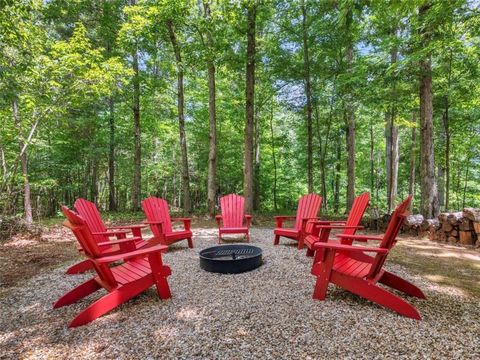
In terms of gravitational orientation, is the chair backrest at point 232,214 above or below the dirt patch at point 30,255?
above

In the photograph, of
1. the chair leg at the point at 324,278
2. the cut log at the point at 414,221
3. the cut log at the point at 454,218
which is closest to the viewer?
the chair leg at the point at 324,278

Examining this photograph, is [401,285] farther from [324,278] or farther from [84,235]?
[84,235]

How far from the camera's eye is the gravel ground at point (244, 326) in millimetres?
1608

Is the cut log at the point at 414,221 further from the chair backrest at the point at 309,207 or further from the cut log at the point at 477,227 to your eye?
the chair backrest at the point at 309,207

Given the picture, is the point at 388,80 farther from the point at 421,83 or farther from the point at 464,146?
the point at 464,146

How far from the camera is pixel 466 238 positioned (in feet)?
15.4

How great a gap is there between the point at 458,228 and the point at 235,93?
30.4 feet

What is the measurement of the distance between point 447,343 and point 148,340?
188 centimetres

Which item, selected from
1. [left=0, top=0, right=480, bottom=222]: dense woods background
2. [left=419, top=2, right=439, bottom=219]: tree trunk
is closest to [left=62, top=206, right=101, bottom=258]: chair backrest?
[left=0, top=0, right=480, bottom=222]: dense woods background

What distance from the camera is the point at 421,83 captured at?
19.2 feet

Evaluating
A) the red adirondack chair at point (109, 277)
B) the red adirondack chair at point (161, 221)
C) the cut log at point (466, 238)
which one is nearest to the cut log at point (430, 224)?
the cut log at point (466, 238)

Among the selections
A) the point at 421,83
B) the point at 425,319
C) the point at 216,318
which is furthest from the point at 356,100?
the point at 216,318

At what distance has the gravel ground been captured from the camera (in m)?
1.61

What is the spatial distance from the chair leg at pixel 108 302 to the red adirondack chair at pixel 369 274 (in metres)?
1.52
